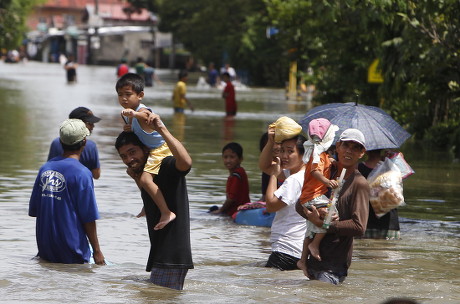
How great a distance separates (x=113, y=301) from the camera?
7988 millimetres

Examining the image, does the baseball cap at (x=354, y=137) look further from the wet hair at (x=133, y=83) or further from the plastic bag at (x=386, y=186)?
the plastic bag at (x=386, y=186)

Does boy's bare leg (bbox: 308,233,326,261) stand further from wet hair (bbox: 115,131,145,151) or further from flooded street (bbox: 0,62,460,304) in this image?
wet hair (bbox: 115,131,145,151)

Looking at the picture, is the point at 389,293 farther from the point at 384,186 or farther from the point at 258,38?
the point at 258,38

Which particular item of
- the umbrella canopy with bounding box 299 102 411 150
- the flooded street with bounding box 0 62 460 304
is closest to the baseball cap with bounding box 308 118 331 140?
the flooded street with bounding box 0 62 460 304

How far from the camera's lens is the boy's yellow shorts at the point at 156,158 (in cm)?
748

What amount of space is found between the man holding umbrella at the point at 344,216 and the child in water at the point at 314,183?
5cm

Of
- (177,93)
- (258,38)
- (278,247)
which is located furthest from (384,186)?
(258,38)

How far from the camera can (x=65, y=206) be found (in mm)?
8438

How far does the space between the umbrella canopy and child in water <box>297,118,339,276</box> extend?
2752 millimetres

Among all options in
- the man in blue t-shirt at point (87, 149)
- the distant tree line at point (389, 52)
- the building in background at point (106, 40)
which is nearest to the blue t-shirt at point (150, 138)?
the man in blue t-shirt at point (87, 149)

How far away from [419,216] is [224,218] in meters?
2.35

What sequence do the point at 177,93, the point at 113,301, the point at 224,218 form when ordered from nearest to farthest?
1. the point at 113,301
2. the point at 224,218
3. the point at 177,93

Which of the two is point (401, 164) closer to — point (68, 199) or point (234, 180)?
point (234, 180)

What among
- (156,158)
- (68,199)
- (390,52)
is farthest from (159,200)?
(390,52)
